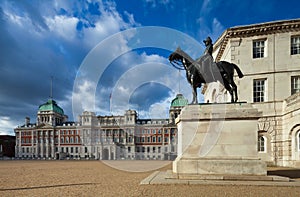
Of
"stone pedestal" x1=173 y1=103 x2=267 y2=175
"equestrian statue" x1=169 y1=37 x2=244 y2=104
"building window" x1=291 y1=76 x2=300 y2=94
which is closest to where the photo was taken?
"stone pedestal" x1=173 y1=103 x2=267 y2=175

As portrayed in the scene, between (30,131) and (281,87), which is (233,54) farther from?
(30,131)

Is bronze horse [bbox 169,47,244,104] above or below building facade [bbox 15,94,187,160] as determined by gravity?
above

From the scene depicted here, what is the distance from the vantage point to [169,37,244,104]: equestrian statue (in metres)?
10.8

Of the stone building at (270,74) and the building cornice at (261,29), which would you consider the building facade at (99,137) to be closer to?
the stone building at (270,74)

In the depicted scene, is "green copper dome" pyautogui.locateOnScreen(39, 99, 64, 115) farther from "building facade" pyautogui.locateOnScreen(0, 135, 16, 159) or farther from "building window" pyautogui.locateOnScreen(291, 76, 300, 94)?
"building window" pyautogui.locateOnScreen(291, 76, 300, 94)

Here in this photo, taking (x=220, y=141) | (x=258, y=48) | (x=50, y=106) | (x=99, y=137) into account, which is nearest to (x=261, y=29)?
(x=258, y=48)

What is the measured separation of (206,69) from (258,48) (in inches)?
609

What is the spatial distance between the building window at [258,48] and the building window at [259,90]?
274 cm

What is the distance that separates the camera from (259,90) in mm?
22375

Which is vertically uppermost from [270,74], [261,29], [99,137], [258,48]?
[261,29]

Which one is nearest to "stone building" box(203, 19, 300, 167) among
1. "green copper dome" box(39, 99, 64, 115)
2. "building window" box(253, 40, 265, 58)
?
"building window" box(253, 40, 265, 58)

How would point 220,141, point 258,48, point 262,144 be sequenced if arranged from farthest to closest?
point 258,48 → point 262,144 → point 220,141

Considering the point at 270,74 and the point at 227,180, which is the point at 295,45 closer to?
the point at 270,74

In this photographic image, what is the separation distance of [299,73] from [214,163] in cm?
1755
